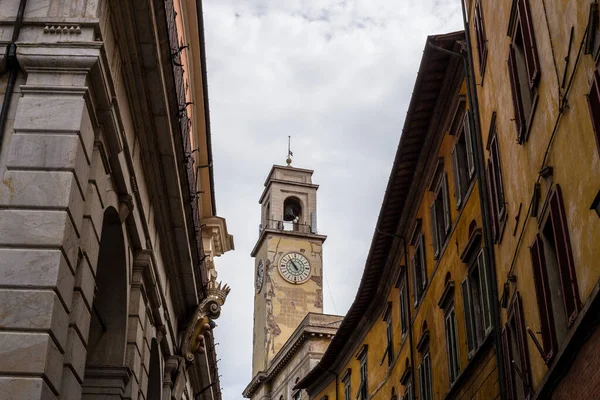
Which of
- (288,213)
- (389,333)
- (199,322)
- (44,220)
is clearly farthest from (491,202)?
(288,213)

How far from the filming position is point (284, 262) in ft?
210

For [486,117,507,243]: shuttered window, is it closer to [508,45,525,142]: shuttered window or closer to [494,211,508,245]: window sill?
[494,211,508,245]: window sill

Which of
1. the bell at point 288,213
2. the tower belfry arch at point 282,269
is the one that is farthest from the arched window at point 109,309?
the bell at point 288,213

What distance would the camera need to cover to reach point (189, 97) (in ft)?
77.5

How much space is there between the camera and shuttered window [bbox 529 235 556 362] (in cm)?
1180

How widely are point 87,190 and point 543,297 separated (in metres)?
6.36

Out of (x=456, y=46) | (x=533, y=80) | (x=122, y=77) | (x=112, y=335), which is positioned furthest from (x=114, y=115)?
(x=456, y=46)

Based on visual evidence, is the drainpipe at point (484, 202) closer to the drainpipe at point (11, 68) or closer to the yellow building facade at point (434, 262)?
the yellow building facade at point (434, 262)

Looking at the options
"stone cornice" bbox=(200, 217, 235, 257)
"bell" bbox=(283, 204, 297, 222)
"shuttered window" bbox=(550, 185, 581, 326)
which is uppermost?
"bell" bbox=(283, 204, 297, 222)

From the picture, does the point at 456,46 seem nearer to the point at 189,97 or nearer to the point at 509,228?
the point at 509,228

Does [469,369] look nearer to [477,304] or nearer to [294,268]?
[477,304]

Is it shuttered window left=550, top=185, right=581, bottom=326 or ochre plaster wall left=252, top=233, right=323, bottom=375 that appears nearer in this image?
shuttered window left=550, top=185, right=581, bottom=326

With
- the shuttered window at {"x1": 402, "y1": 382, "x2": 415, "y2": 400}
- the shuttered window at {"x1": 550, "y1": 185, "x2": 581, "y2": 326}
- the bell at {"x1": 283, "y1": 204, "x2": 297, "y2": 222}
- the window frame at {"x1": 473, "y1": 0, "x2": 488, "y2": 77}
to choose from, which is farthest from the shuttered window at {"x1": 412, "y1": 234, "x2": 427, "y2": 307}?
the bell at {"x1": 283, "y1": 204, "x2": 297, "y2": 222}

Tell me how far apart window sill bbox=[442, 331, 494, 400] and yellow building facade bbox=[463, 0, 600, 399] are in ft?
3.32
